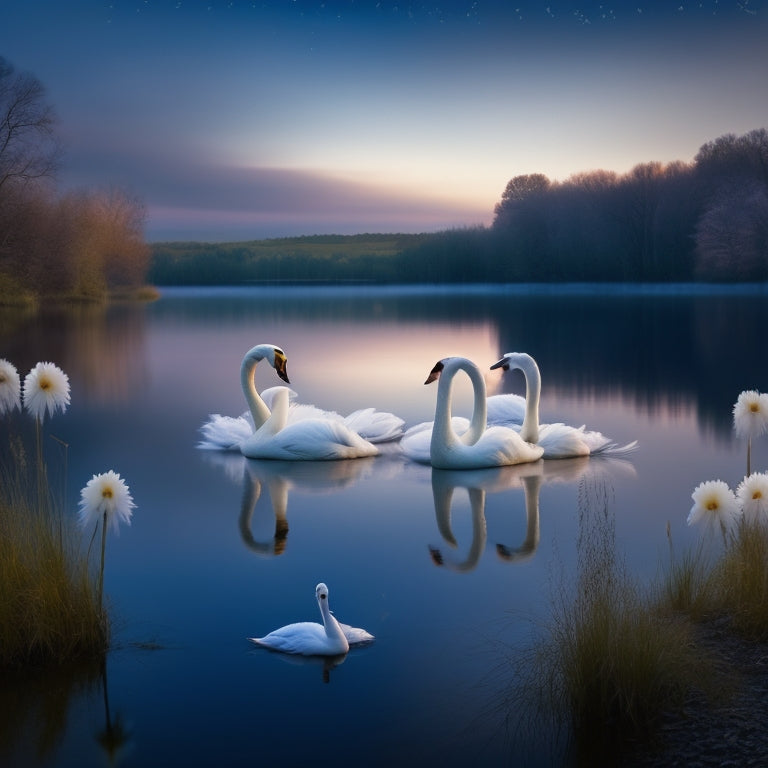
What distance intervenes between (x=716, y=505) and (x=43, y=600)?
122 inches

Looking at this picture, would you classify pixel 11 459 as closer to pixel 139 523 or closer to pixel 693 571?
pixel 139 523

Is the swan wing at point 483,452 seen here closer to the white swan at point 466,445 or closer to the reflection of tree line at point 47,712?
the white swan at point 466,445

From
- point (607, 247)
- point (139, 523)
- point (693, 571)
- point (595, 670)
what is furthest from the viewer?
point (607, 247)

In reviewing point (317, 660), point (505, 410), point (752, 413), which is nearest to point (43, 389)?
point (317, 660)

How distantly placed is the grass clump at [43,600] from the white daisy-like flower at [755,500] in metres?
3.09

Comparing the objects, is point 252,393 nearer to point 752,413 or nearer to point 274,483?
point 274,483

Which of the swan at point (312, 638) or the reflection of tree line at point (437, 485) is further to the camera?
the reflection of tree line at point (437, 485)

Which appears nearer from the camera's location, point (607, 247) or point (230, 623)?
point (230, 623)

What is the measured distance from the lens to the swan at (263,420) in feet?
31.4

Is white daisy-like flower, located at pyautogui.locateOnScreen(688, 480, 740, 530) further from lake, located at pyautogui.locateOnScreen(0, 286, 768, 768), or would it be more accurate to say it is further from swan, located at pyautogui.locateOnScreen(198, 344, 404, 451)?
swan, located at pyautogui.locateOnScreen(198, 344, 404, 451)

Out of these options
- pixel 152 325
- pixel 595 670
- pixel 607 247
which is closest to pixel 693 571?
pixel 595 670

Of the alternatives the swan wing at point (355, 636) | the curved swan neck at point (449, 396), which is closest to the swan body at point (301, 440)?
the curved swan neck at point (449, 396)

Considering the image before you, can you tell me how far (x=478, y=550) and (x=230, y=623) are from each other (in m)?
1.98

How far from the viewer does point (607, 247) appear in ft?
164
